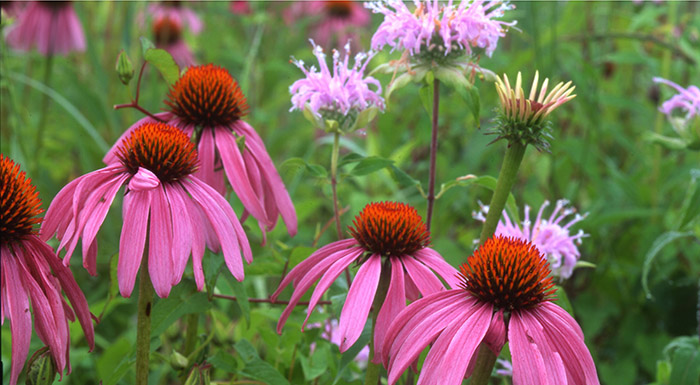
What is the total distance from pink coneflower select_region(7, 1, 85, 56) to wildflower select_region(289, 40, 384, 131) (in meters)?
1.34

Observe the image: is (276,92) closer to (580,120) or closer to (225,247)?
(580,120)

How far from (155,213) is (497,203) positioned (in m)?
0.31

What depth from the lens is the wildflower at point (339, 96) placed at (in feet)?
2.65

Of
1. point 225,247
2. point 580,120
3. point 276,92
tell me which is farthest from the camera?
point 276,92

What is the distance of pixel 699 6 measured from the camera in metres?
2.71

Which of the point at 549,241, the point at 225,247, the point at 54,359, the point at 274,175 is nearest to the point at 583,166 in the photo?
the point at 549,241

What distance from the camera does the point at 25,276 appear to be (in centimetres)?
56

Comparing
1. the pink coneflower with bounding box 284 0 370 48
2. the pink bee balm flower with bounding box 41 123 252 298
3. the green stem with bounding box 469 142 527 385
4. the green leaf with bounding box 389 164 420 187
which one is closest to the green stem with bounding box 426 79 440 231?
the green leaf with bounding box 389 164 420 187

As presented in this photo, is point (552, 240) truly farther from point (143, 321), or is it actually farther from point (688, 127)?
point (143, 321)

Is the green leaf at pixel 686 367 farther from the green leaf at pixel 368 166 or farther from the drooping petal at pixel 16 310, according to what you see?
the drooping petal at pixel 16 310

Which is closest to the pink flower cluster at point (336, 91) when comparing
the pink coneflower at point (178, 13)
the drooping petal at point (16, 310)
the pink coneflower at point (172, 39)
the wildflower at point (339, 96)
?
the wildflower at point (339, 96)

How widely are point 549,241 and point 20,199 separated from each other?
1.88ft

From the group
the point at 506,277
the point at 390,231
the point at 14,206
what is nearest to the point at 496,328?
the point at 506,277

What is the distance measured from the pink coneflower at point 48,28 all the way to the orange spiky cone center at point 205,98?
1.29m
